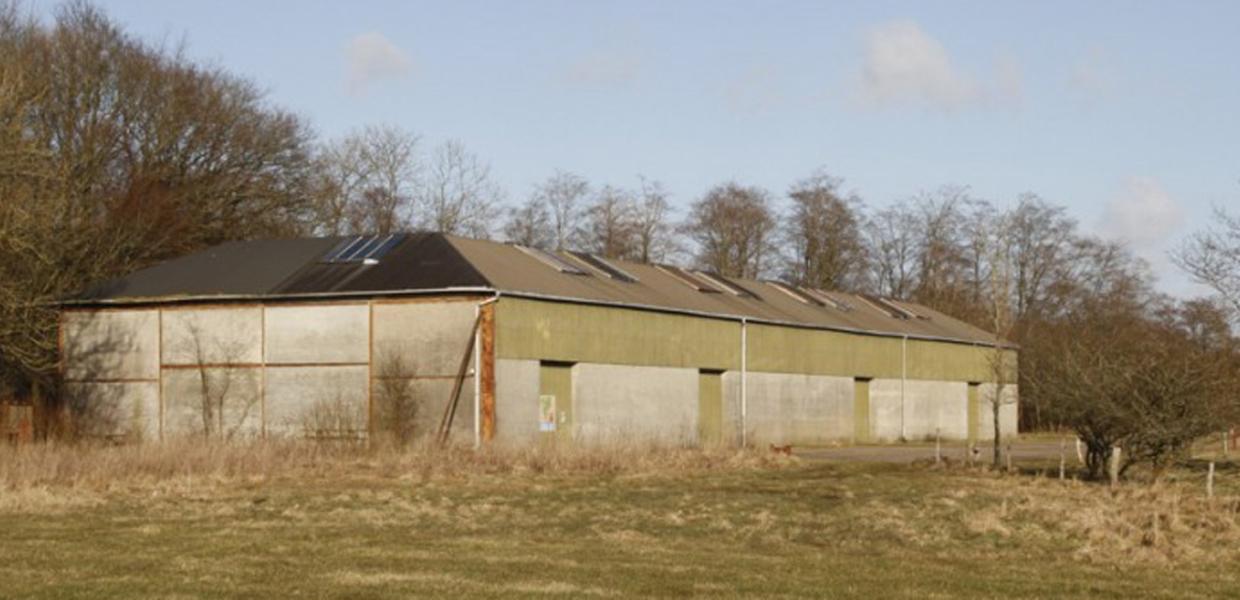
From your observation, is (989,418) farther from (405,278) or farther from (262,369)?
(262,369)

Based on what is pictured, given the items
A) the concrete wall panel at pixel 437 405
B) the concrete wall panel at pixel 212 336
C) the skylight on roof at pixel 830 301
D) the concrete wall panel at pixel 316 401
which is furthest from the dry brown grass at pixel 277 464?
the skylight on roof at pixel 830 301

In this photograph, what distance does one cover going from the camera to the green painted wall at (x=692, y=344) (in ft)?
144

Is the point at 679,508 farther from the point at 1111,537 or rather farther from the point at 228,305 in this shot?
the point at 228,305

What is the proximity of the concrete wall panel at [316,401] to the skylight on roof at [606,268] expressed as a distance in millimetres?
11192

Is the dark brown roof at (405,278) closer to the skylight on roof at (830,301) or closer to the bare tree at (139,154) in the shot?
the bare tree at (139,154)

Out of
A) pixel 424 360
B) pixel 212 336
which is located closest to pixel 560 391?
pixel 424 360

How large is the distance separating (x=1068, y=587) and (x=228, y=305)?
104 ft

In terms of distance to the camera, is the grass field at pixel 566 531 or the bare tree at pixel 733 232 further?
the bare tree at pixel 733 232

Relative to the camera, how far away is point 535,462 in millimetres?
35938

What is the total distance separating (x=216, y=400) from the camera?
4512 centimetres

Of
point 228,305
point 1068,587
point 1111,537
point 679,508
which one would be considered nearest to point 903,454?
point 228,305

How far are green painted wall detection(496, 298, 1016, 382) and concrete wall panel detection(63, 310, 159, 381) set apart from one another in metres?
10.6

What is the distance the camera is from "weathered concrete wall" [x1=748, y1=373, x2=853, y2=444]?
177ft

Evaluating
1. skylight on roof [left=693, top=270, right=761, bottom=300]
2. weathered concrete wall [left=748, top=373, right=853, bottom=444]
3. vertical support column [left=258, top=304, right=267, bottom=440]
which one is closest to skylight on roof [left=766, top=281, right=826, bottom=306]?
skylight on roof [left=693, top=270, right=761, bottom=300]
